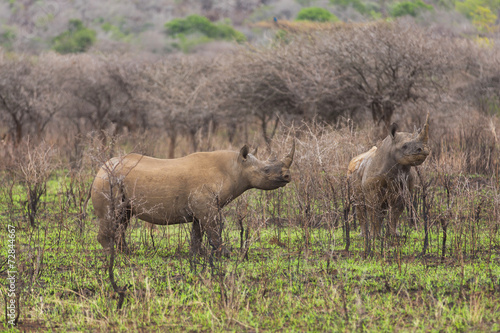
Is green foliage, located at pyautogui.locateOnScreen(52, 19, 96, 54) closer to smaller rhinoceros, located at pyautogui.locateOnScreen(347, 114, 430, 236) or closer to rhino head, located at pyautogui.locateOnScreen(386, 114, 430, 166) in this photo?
smaller rhinoceros, located at pyautogui.locateOnScreen(347, 114, 430, 236)

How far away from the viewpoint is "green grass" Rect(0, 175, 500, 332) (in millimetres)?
6391

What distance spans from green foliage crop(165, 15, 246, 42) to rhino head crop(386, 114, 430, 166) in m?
70.8

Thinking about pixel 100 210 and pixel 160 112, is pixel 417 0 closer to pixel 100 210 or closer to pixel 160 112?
pixel 160 112

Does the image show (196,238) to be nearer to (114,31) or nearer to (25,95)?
(25,95)

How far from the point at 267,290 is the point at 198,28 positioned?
2983 inches

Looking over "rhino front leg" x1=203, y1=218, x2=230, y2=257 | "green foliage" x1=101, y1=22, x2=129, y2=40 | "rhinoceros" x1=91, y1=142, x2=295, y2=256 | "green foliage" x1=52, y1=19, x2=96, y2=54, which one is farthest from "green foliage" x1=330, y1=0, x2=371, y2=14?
"rhino front leg" x1=203, y1=218, x2=230, y2=257

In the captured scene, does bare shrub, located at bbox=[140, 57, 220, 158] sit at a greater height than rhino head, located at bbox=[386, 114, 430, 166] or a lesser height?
greater

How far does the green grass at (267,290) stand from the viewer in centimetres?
639

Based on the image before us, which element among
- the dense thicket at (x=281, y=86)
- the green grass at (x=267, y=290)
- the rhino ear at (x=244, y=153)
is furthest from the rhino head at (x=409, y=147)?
the dense thicket at (x=281, y=86)

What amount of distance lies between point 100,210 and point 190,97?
54.8 feet

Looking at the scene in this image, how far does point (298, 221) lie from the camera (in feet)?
36.7

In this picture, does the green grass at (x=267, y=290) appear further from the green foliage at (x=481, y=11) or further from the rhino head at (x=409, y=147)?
the green foliage at (x=481, y=11)

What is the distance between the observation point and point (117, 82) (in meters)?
32.2

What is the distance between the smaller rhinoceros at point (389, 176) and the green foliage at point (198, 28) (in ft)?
231
